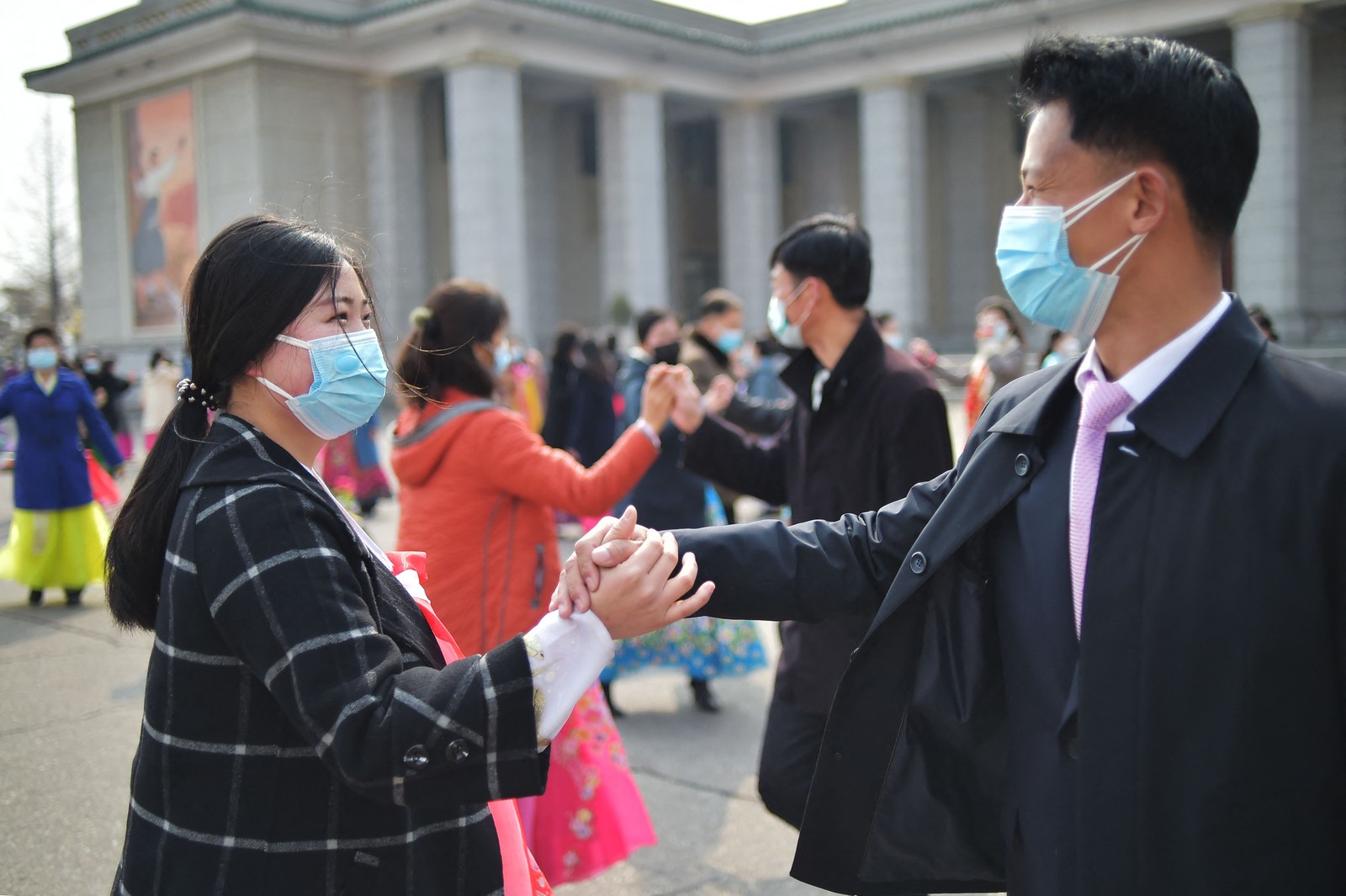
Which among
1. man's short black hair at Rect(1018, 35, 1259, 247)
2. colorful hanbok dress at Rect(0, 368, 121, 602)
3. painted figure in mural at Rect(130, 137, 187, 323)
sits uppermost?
painted figure in mural at Rect(130, 137, 187, 323)

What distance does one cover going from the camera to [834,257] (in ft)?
12.2

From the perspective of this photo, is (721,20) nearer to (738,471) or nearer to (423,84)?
(423,84)

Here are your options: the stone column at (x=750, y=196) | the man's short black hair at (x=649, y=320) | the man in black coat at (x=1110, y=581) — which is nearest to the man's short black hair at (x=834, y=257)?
the man in black coat at (x=1110, y=581)

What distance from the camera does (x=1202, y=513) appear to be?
1564 mm

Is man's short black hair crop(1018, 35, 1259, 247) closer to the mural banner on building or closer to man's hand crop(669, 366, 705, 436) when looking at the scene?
man's hand crop(669, 366, 705, 436)

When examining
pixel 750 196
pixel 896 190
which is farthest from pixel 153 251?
pixel 896 190

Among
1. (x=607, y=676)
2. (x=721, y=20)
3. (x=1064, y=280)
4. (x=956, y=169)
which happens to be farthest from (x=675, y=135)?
(x=1064, y=280)

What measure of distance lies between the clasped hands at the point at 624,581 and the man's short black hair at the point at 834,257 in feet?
6.40

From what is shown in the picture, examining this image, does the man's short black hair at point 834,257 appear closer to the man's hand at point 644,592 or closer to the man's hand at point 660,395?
the man's hand at point 660,395

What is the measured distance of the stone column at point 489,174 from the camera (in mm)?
23781

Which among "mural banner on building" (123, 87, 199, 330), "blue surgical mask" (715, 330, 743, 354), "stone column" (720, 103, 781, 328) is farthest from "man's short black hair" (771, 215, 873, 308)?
"stone column" (720, 103, 781, 328)

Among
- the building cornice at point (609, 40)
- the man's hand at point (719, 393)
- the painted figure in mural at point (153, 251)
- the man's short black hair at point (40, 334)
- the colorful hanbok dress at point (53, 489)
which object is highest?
the building cornice at point (609, 40)

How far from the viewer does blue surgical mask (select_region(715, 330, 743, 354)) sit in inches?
328

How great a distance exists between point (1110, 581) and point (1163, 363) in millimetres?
357
